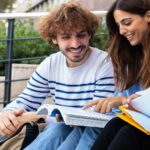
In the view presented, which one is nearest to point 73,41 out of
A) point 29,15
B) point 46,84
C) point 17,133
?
point 46,84

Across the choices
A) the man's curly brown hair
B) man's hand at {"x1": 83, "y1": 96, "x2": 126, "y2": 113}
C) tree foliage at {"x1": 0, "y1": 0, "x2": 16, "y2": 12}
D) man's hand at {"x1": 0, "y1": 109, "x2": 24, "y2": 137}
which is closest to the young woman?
man's hand at {"x1": 83, "y1": 96, "x2": 126, "y2": 113}

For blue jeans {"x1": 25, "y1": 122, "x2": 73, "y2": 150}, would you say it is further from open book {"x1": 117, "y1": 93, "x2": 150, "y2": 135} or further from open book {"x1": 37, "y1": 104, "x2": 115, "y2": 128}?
open book {"x1": 117, "y1": 93, "x2": 150, "y2": 135}

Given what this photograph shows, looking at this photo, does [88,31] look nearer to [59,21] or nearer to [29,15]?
[59,21]

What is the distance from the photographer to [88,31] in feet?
8.91

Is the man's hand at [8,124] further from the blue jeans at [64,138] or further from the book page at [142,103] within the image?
the book page at [142,103]

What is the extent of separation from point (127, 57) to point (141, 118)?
68cm

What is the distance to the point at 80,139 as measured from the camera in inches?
92.7

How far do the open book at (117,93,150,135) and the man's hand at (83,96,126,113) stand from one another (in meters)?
0.28

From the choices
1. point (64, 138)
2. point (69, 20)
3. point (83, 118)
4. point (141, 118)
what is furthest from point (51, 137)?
point (69, 20)

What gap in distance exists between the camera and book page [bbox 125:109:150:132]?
202 centimetres

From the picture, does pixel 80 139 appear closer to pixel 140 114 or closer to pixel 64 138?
pixel 64 138

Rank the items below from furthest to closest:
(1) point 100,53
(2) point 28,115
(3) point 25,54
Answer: (3) point 25,54
(1) point 100,53
(2) point 28,115

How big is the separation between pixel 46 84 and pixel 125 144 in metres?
0.93

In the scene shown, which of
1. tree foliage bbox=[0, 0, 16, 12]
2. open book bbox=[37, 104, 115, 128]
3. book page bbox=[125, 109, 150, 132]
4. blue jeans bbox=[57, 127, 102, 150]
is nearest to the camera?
book page bbox=[125, 109, 150, 132]
